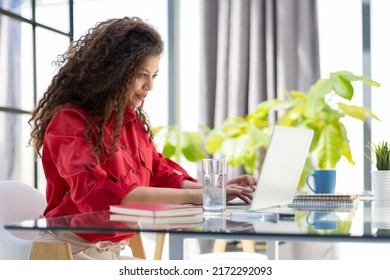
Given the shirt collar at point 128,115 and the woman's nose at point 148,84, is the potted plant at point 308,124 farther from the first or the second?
the woman's nose at point 148,84

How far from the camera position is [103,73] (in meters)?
1.95

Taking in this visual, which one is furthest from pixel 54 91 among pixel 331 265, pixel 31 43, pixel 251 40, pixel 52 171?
pixel 251 40

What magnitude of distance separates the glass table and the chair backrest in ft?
1.50

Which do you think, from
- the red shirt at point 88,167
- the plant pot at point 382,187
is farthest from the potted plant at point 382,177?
the red shirt at point 88,167

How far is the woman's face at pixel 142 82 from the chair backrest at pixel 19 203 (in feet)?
1.38

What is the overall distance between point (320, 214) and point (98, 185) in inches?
22.4

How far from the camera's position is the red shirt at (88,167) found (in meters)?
1.64

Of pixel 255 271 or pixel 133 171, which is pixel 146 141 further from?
pixel 255 271

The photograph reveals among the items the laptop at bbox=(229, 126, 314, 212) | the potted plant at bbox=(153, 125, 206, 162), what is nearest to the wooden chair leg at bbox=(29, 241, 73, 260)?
the laptop at bbox=(229, 126, 314, 212)

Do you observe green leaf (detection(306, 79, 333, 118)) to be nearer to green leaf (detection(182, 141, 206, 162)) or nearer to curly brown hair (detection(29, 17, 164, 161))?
green leaf (detection(182, 141, 206, 162))

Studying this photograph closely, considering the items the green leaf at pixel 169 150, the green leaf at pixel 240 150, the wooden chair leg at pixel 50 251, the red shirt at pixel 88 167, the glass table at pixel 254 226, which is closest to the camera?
the glass table at pixel 254 226

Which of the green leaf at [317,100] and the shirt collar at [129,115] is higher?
the green leaf at [317,100]

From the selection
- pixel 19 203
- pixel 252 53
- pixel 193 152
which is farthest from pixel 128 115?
pixel 252 53

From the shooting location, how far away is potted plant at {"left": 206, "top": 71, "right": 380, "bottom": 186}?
11.9 feet
